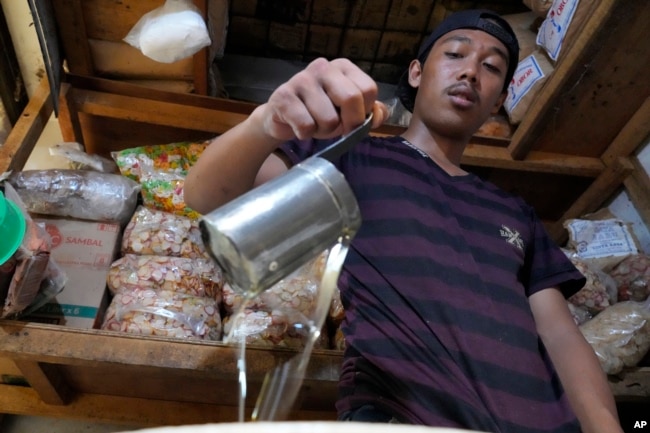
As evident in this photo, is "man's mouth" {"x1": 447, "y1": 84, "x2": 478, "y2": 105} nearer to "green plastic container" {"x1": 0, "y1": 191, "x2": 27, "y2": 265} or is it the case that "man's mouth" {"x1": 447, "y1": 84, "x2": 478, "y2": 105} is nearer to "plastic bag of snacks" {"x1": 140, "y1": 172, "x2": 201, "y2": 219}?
"plastic bag of snacks" {"x1": 140, "y1": 172, "x2": 201, "y2": 219}

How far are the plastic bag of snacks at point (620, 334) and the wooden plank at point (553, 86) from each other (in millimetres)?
593

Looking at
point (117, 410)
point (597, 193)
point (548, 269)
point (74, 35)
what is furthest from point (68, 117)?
point (597, 193)

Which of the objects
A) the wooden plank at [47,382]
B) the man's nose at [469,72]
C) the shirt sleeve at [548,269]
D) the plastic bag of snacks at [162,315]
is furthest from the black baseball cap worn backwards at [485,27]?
the wooden plank at [47,382]

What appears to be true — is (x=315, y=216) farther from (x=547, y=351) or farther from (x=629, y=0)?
(x=629, y=0)

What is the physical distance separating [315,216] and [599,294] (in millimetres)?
1338

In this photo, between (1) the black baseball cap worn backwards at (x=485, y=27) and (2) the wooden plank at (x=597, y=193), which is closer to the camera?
(1) the black baseball cap worn backwards at (x=485, y=27)

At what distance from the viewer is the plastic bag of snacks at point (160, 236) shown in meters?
1.30

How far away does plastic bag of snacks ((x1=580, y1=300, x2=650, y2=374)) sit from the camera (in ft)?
4.11

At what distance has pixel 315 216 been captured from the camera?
449mm

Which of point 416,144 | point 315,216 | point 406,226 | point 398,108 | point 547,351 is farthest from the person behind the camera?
point 398,108

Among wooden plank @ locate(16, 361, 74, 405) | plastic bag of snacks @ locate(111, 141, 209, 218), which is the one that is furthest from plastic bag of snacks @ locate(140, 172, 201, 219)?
wooden plank @ locate(16, 361, 74, 405)

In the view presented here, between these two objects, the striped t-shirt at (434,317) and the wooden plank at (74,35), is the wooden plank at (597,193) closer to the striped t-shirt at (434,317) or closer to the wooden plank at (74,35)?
the striped t-shirt at (434,317)

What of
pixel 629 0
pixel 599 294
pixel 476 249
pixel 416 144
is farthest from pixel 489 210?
pixel 629 0

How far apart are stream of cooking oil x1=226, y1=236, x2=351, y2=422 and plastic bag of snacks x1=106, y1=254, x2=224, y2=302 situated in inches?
6.2
